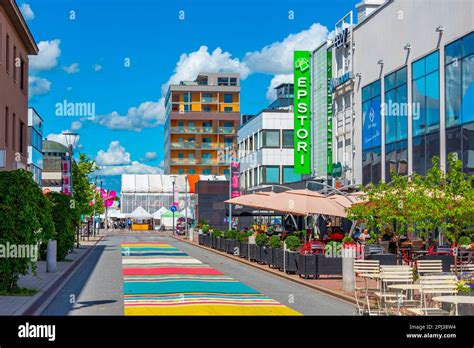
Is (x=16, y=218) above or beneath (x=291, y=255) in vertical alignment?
above

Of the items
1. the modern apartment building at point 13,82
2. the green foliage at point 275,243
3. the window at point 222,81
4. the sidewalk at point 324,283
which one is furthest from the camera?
the window at point 222,81

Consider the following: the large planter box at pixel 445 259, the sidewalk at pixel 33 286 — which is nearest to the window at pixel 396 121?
the large planter box at pixel 445 259

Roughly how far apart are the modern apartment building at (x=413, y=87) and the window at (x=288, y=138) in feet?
98.4

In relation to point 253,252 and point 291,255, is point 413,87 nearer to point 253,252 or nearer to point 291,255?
point 253,252

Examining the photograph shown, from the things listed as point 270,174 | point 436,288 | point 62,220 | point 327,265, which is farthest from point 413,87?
point 270,174

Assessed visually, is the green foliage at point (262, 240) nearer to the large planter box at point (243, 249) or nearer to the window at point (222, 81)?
the large planter box at point (243, 249)

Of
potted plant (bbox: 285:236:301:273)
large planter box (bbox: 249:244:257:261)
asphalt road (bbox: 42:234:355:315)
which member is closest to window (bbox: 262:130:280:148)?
large planter box (bbox: 249:244:257:261)

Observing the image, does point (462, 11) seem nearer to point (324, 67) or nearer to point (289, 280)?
point (289, 280)

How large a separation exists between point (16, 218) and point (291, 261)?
451 inches

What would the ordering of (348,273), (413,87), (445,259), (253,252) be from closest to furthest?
1. (348,273)
2. (445,259)
3. (253,252)
4. (413,87)

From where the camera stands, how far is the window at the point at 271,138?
79.4 metres

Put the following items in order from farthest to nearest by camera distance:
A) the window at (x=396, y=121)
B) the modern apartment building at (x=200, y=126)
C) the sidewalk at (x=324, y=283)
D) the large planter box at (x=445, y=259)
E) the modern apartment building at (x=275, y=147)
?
the modern apartment building at (x=200, y=126) → the modern apartment building at (x=275, y=147) → the window at (x=396, y=121) → the large planter box at (x=445, y=259) → the sidewalk at (x=324, y=283)

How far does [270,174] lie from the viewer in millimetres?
79438
